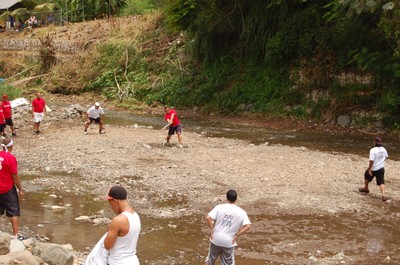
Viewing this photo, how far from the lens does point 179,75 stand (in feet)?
111

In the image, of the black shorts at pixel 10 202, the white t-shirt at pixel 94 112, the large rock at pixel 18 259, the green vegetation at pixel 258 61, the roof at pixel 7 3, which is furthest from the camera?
the roof at pixel 7 3

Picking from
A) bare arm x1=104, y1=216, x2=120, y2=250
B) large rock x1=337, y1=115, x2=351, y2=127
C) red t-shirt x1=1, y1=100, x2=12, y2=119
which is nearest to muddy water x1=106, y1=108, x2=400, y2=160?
large rock x1=337, y1=115, x2=351, y2=127

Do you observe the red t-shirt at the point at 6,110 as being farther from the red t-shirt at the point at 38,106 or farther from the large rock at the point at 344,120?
the large rock at the point at 344,120

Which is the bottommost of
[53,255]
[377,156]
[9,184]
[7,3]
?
[53,255]

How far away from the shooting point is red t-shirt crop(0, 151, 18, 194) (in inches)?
362

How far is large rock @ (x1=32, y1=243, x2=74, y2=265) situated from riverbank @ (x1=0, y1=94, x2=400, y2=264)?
5.59ft

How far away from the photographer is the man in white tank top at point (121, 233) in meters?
5.86

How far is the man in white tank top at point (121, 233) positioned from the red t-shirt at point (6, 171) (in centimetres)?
379

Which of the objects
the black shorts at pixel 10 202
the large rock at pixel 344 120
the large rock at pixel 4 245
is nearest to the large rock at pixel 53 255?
the large rock at pixel 4 245

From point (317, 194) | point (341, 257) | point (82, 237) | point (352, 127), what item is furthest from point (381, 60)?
point (82, 237)

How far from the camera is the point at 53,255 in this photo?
7.98m

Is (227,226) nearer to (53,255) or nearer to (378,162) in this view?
(53,255)

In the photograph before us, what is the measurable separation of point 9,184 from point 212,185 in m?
5.92

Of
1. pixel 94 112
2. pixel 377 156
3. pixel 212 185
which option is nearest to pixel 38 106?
pixel 94 112
